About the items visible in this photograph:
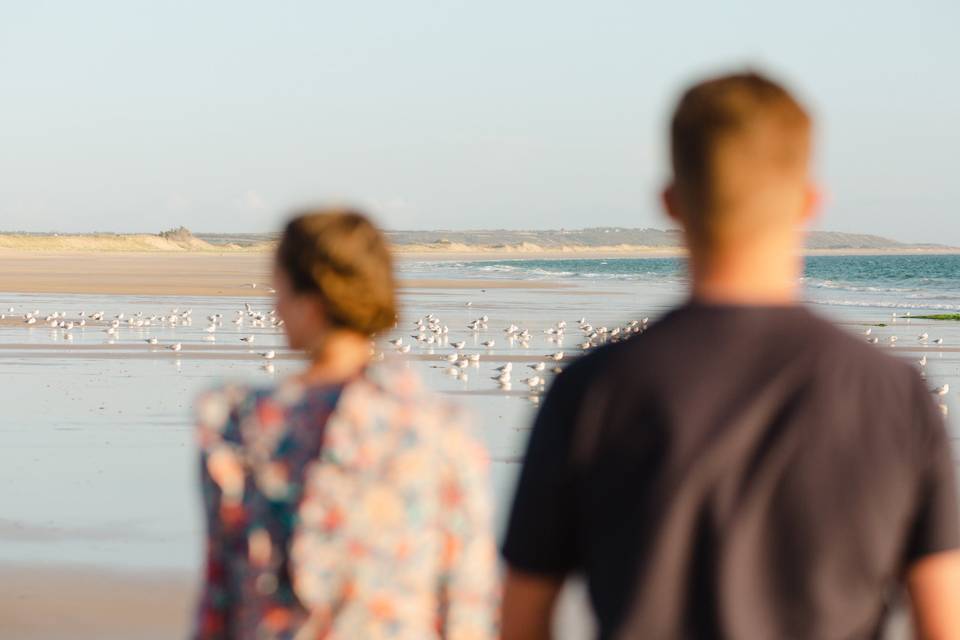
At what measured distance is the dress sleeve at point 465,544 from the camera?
2.99 metres

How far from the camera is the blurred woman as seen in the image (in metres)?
2.94

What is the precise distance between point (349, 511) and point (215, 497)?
0.28 meters

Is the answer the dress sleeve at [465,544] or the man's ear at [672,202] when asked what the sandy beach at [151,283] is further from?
the man's ear at [672,202]

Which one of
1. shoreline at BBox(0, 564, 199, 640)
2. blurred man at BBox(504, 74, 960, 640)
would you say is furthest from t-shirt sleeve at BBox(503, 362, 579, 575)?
shoreline at BBox(0, 564, 199, 640)

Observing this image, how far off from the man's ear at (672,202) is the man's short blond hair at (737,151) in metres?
0.04

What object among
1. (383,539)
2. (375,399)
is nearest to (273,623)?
(383,539)

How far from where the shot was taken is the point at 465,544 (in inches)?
118

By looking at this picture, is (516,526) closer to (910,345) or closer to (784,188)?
(784,188)

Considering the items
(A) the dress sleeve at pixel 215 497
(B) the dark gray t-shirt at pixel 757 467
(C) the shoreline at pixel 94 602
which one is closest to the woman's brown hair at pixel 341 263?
(A) the dress sleeve at pixel 215 497

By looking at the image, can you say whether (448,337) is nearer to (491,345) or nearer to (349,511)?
(491,345)

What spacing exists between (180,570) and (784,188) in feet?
21.9

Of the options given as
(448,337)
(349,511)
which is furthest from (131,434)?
(448,337)

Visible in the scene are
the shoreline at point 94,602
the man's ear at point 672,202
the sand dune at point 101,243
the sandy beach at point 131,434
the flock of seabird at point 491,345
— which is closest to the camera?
the man's ear at point 672,202

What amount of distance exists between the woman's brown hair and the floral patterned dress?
0.46 feet
